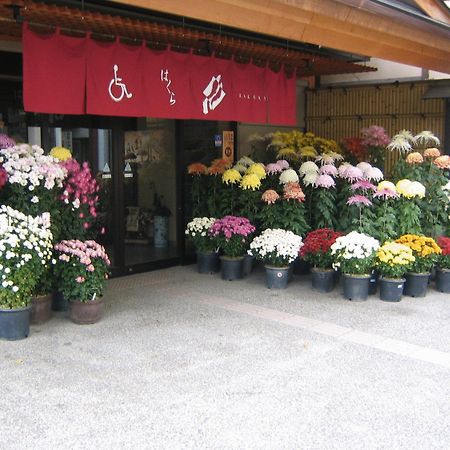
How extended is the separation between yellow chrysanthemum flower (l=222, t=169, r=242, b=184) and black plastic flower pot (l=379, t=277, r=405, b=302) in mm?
2818

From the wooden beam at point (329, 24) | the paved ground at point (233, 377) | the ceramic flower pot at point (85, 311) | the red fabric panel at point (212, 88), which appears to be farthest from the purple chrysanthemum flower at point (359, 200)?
the ceramic flower pot at point (85, 311)

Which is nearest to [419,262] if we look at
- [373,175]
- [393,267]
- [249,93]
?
[393,267]

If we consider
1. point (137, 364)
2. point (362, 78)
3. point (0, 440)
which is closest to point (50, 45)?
point (137, 364)

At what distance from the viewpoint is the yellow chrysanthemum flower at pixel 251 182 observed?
9195 millimetres

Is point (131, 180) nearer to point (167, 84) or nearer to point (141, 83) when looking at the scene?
point (167, 84)

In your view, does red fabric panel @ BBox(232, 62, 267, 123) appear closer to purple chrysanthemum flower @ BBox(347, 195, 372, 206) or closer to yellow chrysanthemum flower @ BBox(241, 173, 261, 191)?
yellow chrysanthemum flower @ BBox(241, 173, 261, 191)

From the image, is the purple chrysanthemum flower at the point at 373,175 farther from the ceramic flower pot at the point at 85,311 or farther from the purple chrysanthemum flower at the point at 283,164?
the ceramic flower pot at the point at 85,311

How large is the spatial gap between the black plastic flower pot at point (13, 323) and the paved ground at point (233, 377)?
0.42 ft

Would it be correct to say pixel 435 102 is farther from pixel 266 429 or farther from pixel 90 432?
pixel 90 432

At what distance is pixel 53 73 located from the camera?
21.8 ft

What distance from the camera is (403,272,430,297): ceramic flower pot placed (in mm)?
8195

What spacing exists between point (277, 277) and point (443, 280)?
95.5 inches

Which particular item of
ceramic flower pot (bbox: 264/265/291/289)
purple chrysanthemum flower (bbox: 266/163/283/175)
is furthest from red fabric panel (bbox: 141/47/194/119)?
ceramic flower pot (bbox: 264/265/291/289)

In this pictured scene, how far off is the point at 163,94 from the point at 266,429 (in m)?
4.82
